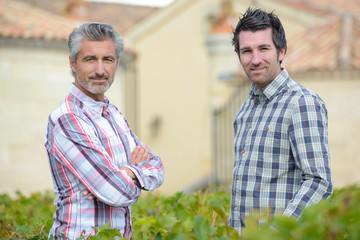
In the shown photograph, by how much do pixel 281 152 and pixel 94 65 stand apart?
0.91 meters

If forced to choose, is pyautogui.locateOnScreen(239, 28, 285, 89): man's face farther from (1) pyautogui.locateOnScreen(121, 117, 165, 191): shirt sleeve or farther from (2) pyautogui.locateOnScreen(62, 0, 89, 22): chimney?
(2) pyautogui.locateOnScreen(62, 0, 89, 22): chimney

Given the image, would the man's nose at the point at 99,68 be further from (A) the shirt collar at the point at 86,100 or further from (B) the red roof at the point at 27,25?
(B) the red roof at the point at 27,25

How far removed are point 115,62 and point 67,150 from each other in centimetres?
51

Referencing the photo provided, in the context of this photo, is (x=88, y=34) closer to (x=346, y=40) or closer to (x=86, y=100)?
(x=86, y=100)

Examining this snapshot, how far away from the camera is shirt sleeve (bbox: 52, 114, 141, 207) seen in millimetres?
2270

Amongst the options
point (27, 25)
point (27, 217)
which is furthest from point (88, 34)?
point (27, 25)

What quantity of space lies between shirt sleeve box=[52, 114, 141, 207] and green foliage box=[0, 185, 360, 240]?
5.5 inches

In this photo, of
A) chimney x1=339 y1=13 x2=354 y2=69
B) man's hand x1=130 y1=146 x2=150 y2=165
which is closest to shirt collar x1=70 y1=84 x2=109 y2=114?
man's hand x1=130 y1=146 x2=150 y2=165

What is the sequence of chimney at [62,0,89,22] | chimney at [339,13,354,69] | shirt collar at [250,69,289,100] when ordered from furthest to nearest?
chimney at [62,0,89,22], chimney at [339,13,354,69], shirt collar at [250,69,289,100]

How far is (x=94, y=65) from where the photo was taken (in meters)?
2.49

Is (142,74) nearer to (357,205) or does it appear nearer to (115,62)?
(115,62)

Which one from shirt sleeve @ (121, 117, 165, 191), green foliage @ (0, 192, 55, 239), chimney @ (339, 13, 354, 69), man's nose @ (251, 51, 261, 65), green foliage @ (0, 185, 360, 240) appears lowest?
green foliage @ (0, 192, 55, 239)

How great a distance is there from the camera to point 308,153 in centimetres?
229

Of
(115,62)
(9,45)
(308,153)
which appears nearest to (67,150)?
(115,62)
